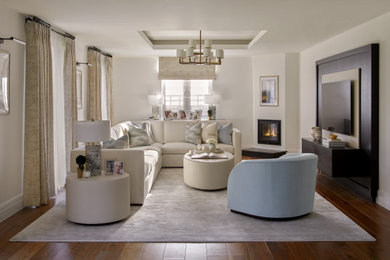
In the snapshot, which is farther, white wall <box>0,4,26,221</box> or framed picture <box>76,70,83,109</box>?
framed picture <box>76,70,83,109</box>

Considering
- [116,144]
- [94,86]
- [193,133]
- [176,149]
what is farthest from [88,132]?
[193,133]

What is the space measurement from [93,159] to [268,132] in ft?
17.8

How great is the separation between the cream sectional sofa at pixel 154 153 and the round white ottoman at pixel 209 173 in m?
0.66

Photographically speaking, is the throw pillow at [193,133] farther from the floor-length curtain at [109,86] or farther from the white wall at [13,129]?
the white wall at [13,129]

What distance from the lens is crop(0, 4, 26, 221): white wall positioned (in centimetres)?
398

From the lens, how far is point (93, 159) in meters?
3.79

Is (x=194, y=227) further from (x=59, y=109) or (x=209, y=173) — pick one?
(x=59, y=109)

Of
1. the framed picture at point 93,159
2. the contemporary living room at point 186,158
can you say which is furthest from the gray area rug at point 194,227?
the framed picture at point 93,159

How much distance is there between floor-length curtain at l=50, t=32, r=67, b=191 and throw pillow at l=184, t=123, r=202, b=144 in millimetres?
2500

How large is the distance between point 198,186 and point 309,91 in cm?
357

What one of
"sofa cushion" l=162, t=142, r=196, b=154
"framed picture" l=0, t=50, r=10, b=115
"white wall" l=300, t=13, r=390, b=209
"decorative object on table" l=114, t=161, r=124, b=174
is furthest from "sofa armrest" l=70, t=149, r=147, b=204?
"white wall" l=300, t=13, r=390, b=209

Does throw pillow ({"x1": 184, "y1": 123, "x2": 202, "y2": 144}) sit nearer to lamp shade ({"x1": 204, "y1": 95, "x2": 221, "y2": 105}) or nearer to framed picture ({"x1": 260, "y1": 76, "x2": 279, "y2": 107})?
lamp shade ({"x1": 204, "y1": 95, "x2": 221, "y2": 105})

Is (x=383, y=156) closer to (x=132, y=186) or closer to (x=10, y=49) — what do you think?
(x=132, y=186)

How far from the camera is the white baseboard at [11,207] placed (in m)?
3.90
